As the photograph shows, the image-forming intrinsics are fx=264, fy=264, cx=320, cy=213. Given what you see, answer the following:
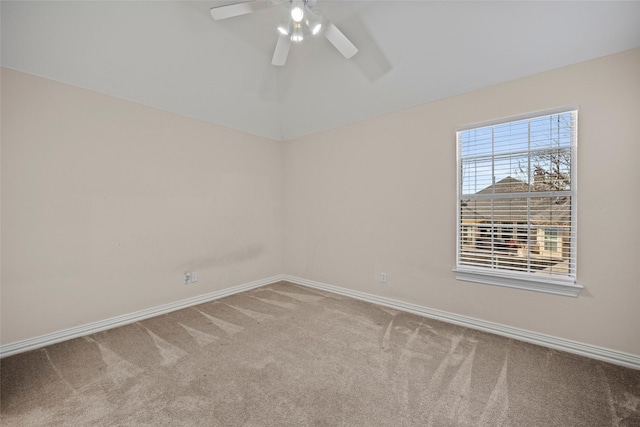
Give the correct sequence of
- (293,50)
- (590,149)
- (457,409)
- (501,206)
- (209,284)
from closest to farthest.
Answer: (457,409) < (590,149) < (501,206) < (293,50) < (209,284)

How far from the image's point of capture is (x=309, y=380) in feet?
6.46

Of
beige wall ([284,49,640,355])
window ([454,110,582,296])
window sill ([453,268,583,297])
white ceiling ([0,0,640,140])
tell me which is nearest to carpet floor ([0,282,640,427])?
beige wall ([284,49,640,355])

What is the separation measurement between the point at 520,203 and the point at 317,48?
271cm

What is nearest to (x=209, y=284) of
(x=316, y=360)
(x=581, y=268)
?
(x=316, y=360)

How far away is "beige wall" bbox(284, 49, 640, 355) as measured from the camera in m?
2.12

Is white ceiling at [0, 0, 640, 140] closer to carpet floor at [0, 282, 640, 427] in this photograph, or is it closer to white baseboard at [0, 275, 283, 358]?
white baseboard at [0, 275, 283, 358]

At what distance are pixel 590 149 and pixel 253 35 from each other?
135 inches

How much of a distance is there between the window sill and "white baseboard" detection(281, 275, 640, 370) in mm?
412

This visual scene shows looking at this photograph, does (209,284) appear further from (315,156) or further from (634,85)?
(634,85)

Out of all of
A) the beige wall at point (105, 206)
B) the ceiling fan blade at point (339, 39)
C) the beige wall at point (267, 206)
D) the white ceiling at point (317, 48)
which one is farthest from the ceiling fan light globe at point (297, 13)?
the beige wall at point (105, 206)

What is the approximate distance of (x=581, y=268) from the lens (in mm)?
2279

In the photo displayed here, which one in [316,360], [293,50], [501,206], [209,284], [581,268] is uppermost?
[293,50]

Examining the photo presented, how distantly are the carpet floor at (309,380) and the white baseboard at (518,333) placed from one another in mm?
79

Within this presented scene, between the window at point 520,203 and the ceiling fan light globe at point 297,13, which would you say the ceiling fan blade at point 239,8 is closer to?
the ceiling fan light globe at point 297,13
